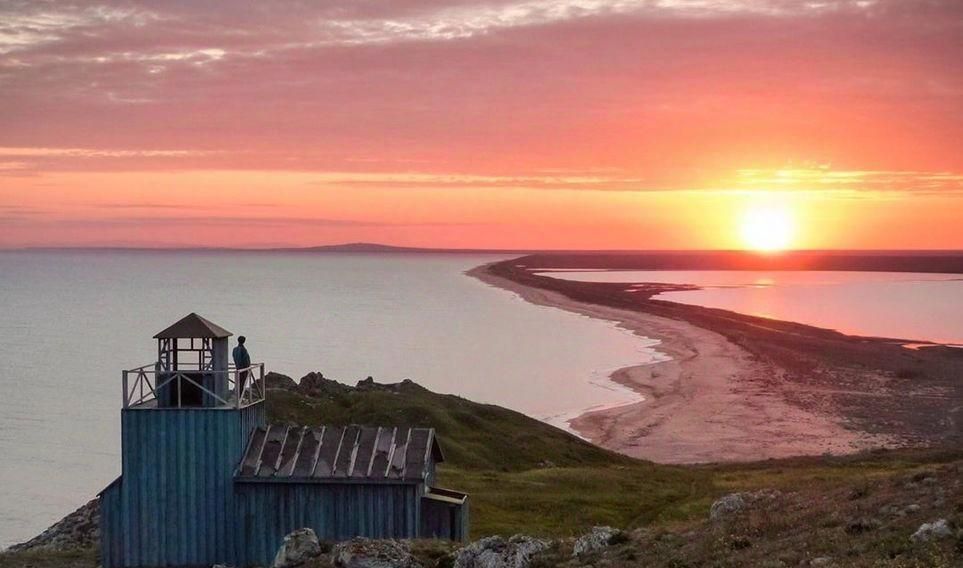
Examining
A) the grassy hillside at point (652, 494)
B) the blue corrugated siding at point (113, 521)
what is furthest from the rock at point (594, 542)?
the blue corrugated siding at point (113, 521)

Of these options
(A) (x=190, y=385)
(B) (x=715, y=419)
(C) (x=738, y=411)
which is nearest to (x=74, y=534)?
Result: (A) (x=190, y=385)

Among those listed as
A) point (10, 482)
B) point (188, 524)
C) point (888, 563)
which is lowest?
point (10, 482)

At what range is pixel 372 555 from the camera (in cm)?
2473

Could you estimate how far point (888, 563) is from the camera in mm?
19125

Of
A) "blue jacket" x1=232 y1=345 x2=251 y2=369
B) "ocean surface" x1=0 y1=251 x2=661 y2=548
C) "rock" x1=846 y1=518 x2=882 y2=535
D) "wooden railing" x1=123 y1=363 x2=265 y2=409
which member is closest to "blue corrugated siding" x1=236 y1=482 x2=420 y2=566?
"wooden railing" x1=123 y1=363 x2=265 y2=409

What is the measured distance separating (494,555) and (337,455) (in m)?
9.56

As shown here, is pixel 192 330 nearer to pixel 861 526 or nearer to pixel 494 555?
pixel 494 555

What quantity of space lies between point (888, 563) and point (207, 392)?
20.3 metres

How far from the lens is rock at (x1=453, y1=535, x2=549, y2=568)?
2394 centimetres

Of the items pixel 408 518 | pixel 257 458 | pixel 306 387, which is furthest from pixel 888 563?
pixel 306 387

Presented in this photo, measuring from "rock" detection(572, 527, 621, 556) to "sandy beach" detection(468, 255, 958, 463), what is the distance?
4087cm

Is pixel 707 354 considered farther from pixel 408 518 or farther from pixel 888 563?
pixel 888 563

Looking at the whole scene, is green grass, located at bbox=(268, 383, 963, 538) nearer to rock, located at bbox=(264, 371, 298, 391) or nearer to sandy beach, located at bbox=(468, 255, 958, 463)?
rock, located at bbox=(264, 371, 298, 391)

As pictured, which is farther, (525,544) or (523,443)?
(523,443)
